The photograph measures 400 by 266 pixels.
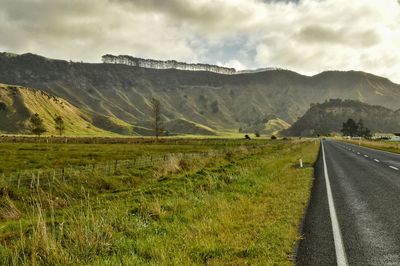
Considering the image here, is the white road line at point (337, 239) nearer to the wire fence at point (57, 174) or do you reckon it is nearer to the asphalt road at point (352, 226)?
the asphalt road at point (352, 226)

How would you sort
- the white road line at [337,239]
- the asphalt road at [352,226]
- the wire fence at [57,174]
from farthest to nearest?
the wire fence at [57,174]
the asphalt road at [352,226]
the white road line at [337,239]

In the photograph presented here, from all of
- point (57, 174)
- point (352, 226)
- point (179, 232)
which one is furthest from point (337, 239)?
point (57, 174)

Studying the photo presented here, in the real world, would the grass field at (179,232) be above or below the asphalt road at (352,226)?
below

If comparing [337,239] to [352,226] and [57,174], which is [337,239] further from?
[57,174]

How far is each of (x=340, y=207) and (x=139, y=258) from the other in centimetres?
801

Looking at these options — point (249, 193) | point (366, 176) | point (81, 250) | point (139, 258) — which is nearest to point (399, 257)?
point (139, 258)

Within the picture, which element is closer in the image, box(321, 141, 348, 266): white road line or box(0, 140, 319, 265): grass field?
box(321, 141, 348, 266): white road line

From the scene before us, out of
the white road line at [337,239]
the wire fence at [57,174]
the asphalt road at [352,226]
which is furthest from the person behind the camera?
the wire fence at [57,174]

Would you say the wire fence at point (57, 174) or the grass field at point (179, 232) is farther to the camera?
the wire fence at point (57, 174)

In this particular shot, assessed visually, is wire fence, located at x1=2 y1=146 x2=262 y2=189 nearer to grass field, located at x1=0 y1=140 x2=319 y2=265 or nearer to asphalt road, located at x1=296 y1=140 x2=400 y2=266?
grass field, located at x1=0 y1=140 x2=319 y2=265

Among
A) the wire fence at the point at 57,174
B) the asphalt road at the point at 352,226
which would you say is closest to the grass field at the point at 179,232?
the asphalt road at the point at 352,226

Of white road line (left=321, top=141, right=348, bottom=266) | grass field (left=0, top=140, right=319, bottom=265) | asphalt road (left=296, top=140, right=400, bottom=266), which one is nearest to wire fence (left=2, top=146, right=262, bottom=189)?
grass field (left=0, top=140, right=319, bottom=265)

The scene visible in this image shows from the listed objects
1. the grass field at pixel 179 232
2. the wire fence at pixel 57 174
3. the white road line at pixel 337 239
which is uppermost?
the white road line at pixel 337 239

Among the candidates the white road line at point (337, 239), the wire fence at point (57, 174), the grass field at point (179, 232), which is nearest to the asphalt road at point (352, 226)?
the white road line at point (337, 239)
